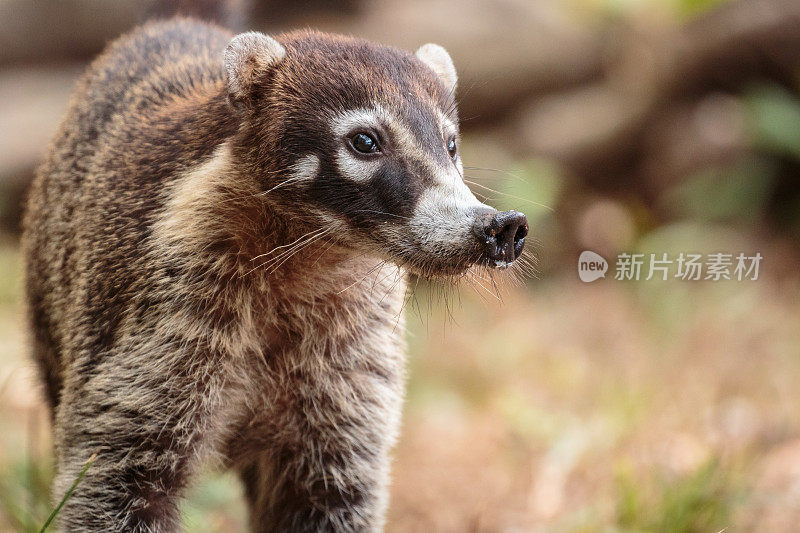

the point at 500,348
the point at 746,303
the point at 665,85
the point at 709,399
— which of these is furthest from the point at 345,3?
the point at 709,399

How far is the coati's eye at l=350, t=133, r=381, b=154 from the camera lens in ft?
11.6

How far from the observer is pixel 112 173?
4.20 m

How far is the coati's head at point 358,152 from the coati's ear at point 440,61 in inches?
20.5

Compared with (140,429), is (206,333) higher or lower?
higher

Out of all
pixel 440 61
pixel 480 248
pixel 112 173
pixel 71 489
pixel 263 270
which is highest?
pixel 440 61

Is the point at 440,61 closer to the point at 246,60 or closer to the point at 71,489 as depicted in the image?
the point at 246,60

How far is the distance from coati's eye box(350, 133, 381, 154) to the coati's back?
24.4 inches

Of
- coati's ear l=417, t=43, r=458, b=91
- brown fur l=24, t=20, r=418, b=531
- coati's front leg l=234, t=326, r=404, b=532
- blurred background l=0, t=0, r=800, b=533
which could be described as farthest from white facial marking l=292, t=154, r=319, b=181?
blurred background l=0, t=0, r=800, b=533

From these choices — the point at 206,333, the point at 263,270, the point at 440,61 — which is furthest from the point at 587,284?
the point at 206,333

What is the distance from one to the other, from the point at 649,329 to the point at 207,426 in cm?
539

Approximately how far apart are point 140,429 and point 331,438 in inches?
35.6

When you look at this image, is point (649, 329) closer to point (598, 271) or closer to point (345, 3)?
point (598, 271)

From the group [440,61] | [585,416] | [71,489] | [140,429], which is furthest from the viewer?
[585,416]

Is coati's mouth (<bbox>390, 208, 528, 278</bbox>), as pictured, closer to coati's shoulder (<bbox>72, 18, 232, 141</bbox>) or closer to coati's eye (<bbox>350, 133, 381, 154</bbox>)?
coati's eye (<bbox>350, 133, 381, 154</bbox>)
